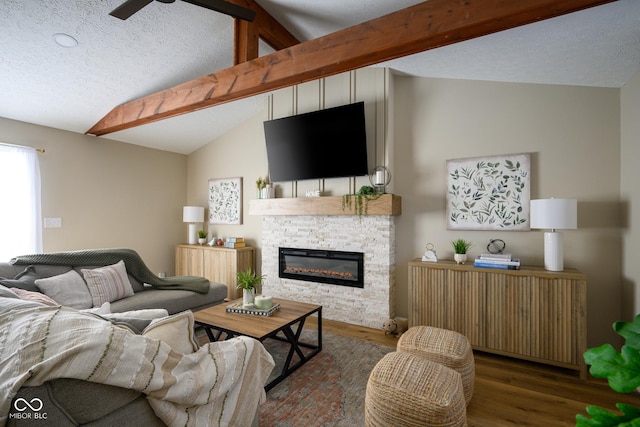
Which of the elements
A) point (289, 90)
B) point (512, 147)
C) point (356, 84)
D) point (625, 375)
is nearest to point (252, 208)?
point (289, 90)

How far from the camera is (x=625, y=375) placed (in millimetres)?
652

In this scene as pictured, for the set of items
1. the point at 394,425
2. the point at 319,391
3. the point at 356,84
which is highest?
the point at 356,84

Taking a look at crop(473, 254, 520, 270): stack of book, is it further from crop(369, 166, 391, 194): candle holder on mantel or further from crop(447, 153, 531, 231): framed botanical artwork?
crop(369, 166, 391, 194): candle holder on mantel

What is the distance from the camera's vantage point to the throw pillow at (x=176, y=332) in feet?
4.16

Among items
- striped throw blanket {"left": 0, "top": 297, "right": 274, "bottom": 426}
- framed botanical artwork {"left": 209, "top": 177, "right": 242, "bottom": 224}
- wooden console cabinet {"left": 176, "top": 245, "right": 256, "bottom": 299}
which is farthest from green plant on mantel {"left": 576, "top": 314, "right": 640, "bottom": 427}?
framed botanical artwork {"left": 209, "top": 177, "right": 242, "bottom": 224}

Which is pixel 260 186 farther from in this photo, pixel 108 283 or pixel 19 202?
pixel 19 202

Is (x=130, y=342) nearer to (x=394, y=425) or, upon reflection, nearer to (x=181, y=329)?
(x=181, y=329)

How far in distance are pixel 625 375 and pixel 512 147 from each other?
2.81 meters

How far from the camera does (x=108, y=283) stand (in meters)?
2.86

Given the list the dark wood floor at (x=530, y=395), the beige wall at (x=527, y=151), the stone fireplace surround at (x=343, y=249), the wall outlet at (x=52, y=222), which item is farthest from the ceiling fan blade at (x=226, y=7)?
the wall outlet at (x=52, y=222)

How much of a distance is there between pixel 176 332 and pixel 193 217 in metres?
3.89

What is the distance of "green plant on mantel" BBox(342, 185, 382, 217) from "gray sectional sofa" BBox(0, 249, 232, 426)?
1.86m

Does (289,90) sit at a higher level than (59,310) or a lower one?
higher

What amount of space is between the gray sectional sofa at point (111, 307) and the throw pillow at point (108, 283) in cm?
6
